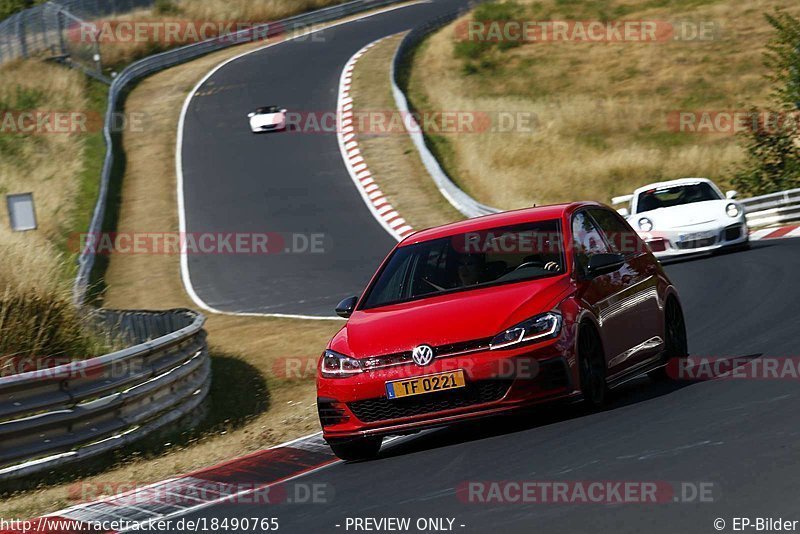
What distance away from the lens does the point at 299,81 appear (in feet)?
144

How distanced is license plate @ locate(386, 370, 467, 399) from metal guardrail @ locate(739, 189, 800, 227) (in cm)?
1871

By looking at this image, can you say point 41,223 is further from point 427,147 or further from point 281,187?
point 427,147

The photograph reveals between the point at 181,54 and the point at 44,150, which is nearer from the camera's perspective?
the point at 44,150

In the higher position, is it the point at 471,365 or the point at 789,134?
the point at 471,365

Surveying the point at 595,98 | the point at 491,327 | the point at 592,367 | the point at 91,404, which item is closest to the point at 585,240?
the point at 592,367

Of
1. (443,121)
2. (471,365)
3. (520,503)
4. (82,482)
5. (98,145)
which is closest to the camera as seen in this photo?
(520,503)

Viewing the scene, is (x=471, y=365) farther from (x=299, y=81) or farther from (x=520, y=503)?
(x=299, y=81)

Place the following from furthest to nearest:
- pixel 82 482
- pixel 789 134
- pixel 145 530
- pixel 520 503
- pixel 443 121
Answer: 1. pixel 443 121
2. pixel 789 134
3. pixel 82 482
4. pixel 145 530
5. pixel 520 503

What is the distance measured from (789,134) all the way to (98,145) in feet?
62.7

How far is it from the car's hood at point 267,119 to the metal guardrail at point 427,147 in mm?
3511

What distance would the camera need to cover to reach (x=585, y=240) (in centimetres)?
940

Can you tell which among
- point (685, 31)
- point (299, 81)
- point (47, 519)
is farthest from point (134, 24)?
point (47, 519)

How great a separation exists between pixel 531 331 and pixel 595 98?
37724 millimetres

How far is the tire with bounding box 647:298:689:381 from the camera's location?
33.1 ft
